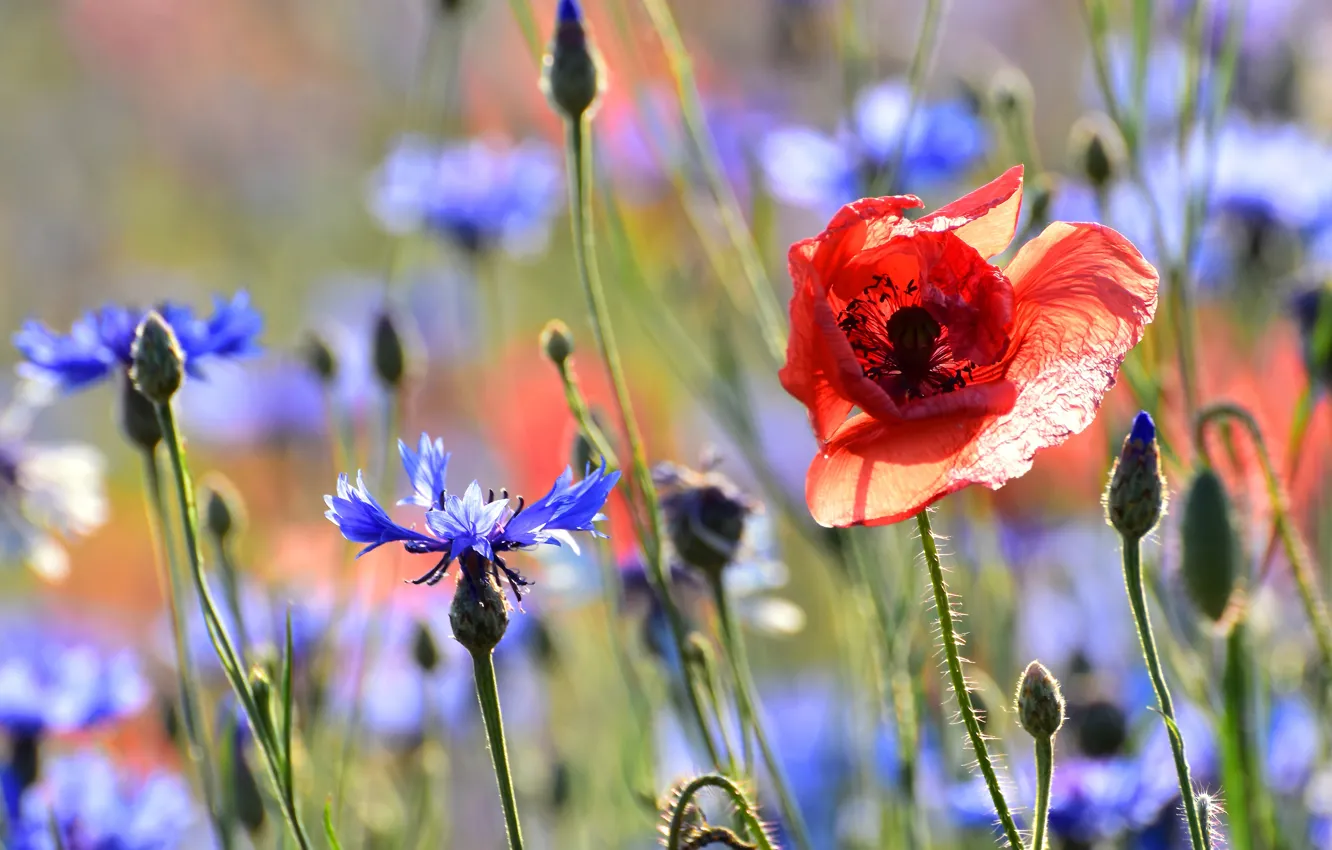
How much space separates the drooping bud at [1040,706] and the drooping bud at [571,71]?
320mm

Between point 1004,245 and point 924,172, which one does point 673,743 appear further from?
point 1004,245

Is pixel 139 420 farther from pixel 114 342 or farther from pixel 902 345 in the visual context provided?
pixel 902 345

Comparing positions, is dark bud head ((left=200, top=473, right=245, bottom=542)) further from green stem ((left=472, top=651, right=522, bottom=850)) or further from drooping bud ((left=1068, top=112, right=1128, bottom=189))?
drooping bud ((left=1068, top=112, right=1128, bottom=189))

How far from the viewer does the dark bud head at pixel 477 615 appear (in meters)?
0.48

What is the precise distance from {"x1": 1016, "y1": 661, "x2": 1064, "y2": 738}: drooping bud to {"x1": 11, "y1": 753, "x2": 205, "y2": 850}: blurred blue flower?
0.45 meters

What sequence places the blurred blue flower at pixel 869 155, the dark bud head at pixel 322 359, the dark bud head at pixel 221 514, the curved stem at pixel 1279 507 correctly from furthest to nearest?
the blurred blue flower at pixel 869 155 → the dark bud head at pixel 322 359 → the dark bud head at pixel 221 514 → the curved stem at pixel 1279 507

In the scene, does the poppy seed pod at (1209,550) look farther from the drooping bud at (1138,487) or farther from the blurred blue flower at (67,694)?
the blurred blue flower at (67,694)

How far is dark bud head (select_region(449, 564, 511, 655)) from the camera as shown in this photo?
477 mm

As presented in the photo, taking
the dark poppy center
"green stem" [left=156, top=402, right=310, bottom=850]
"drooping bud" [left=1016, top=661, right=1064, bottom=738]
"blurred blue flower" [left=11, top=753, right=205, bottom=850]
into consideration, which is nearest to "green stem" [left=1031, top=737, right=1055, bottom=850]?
"drooping bud" [left=1016, top=661, right=1064, bottom=738]

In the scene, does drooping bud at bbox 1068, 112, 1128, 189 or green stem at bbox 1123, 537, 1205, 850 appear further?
drooping bud at bbox 1068, 112, 1128, 189

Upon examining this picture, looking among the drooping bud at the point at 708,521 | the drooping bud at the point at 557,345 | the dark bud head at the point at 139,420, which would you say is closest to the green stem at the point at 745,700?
the drooping bud at the point at 708,521

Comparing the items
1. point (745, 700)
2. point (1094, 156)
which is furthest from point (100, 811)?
point (1094, 156)

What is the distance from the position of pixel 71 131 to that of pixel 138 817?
8.36ft

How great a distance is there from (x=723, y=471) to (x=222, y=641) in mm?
964
